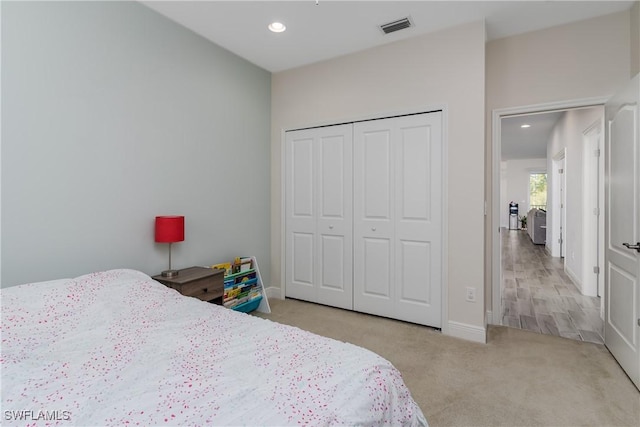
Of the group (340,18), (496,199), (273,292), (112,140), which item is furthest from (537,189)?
(112,140)

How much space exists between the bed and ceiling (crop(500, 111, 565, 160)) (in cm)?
433

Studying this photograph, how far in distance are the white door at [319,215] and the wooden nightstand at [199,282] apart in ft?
3.88

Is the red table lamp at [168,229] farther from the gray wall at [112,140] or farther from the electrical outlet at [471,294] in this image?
the electrical outlet at [471,294]

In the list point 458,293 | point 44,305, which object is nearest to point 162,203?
point 44,305

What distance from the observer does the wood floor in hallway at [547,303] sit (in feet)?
9.96

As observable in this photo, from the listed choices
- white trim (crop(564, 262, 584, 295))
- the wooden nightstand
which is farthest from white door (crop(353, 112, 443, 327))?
white trim (crop(564, 262, 584, 295))

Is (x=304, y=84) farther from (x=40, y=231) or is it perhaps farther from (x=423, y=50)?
(x=40, y=231)

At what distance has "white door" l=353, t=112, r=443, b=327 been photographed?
9.87 feet

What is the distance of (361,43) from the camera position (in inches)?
125

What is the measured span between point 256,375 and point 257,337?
32 cm

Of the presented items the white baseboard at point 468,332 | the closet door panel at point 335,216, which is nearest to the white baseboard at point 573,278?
the white baseboard at point 468,332

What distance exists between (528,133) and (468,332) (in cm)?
598

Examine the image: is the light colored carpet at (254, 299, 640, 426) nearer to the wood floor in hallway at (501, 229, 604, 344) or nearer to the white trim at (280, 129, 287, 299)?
the wood floor in hallway at (501, 229, 604, 344)

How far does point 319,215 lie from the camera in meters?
3.67
